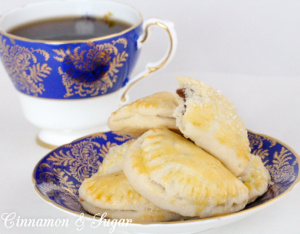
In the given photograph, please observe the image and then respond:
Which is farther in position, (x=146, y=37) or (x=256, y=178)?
(x=146, y=37)

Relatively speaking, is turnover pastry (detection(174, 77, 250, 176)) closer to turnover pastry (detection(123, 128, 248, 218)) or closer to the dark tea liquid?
turnover pastry (detection(123, 128, 248, 218))

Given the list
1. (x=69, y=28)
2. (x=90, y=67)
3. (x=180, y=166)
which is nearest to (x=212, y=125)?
(x=180, y=166)

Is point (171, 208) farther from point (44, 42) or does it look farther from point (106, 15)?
point (106, 15)

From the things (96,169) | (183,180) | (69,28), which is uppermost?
(69,28)

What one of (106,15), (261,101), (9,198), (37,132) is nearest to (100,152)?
(9,198)

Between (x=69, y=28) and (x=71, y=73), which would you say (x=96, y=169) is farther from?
(x=69, y=28)

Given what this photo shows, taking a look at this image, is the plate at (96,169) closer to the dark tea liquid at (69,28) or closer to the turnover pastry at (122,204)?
the turnover pastry at (122,204)

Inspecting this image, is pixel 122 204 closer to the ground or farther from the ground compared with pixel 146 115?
closer to the ground
